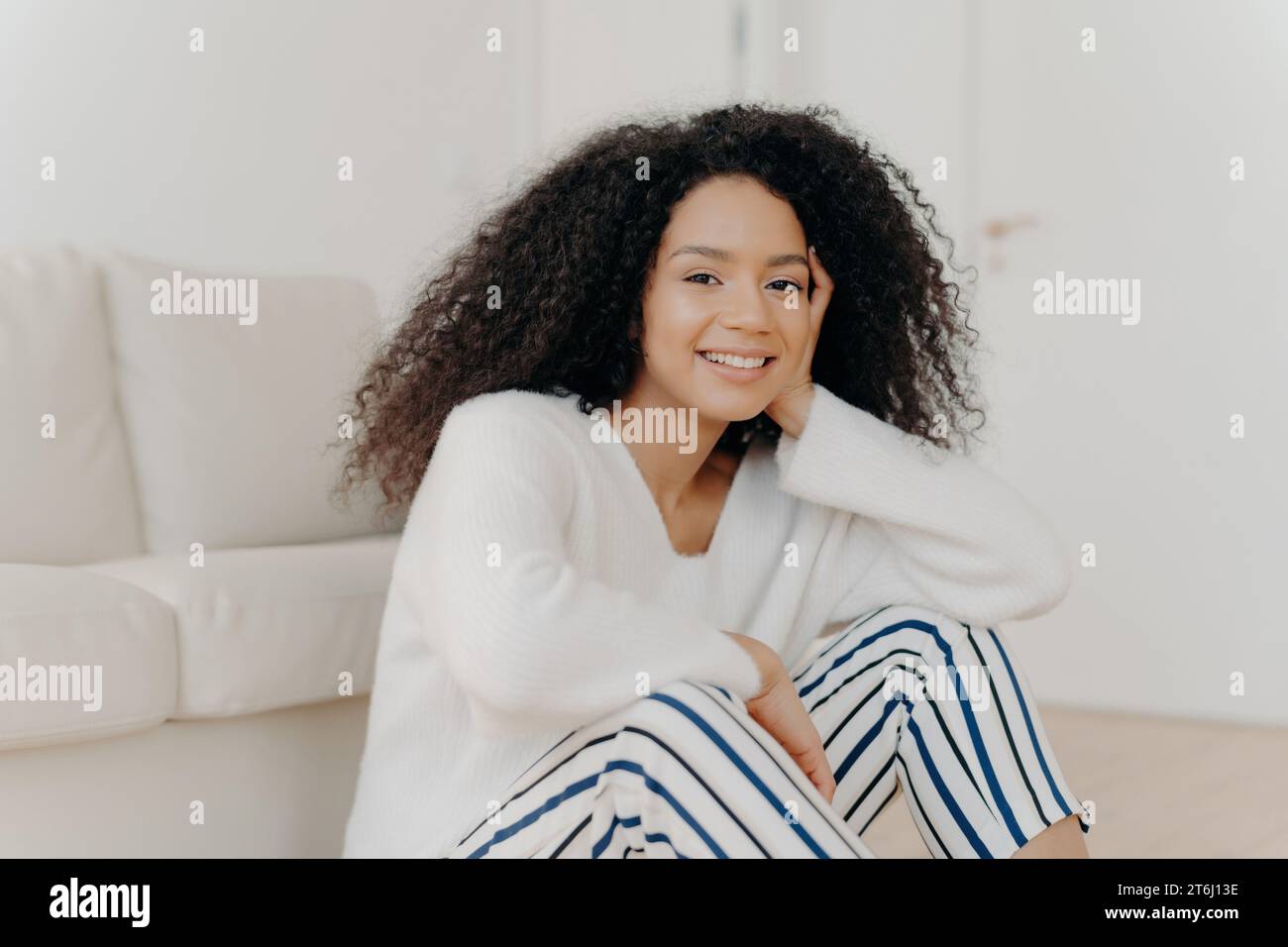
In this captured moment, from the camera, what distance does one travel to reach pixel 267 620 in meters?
1.50

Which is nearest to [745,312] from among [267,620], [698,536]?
[698,536]

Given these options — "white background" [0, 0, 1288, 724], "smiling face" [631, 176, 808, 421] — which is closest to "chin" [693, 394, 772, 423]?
"smiling face" [631, 176, 808, 421]

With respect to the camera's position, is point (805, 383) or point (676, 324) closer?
point (676, 324)

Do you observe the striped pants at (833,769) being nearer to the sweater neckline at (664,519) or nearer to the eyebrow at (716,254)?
the sweater neckline at (664,519)

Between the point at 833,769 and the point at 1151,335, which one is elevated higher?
the point at 1151,335

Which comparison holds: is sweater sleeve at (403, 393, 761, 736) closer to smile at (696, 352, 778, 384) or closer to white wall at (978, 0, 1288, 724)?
smile at (696, 352, 778, 384)

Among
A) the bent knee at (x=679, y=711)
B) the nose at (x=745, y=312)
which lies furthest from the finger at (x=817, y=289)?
the bent knee at (x=679, y=711)

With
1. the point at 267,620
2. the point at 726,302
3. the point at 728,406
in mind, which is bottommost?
the point at 267,620

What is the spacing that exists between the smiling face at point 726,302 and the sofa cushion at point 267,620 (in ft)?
1.57

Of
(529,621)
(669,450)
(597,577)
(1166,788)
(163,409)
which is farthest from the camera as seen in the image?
(1166,788)

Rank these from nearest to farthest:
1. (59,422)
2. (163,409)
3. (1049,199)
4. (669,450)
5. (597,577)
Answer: (597,577) → (669,450) → (59,422) → (163,409) → (1049,199)

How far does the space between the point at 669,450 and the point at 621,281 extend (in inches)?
7.3

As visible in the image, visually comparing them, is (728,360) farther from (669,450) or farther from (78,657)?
(78,657)

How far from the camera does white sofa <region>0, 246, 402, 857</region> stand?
4.36 ft
